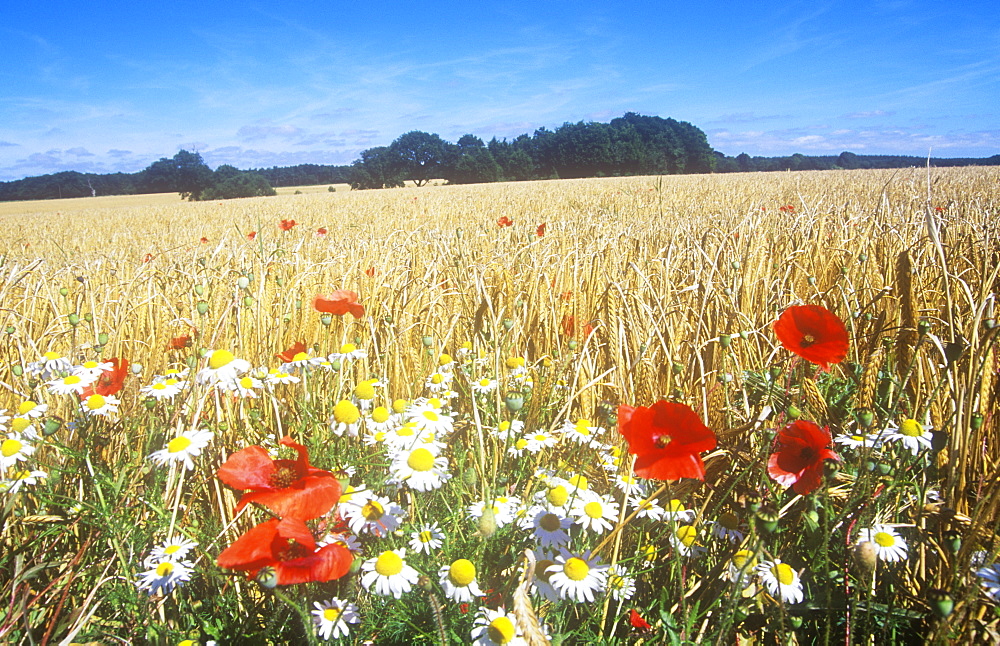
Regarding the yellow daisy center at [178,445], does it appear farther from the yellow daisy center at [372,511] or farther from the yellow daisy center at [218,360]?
the yellow daisy center at [372,511]

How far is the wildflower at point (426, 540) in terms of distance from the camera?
1.05 meters

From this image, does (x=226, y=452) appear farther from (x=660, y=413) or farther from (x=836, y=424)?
(x=836, y=424)

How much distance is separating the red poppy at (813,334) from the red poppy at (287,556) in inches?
35.1

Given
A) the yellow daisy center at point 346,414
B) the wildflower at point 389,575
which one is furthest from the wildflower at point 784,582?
the yellow daisy center at point 346,414

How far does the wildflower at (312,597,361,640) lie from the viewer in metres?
0.88

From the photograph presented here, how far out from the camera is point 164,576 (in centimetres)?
99

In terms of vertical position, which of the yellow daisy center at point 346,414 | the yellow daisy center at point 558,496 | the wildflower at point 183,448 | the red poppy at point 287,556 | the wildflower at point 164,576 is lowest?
the wildflower at point 164,576

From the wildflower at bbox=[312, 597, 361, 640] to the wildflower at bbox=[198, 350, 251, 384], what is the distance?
56 centimetres

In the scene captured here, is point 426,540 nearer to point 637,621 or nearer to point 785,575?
point 637,621

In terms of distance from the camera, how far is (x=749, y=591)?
105 cm

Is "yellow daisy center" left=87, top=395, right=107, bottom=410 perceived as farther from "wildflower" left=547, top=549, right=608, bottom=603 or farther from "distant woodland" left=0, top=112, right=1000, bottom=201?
"distant woodland" left=0, top=112, right=1000, bottom=201

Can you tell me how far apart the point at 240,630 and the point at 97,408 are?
23.8 inches

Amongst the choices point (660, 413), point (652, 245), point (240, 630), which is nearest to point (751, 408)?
point (660, 413)

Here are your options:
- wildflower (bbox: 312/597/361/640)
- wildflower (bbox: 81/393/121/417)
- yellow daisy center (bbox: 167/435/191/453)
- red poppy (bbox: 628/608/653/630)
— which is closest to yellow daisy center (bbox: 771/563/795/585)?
red poppy (bbox: 628/608/653/630)
